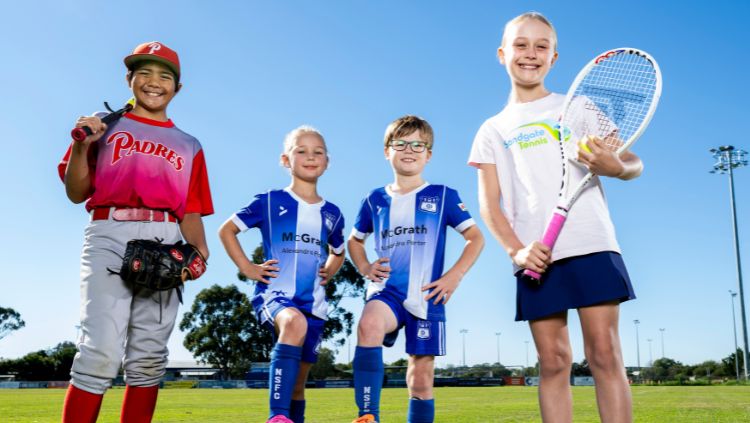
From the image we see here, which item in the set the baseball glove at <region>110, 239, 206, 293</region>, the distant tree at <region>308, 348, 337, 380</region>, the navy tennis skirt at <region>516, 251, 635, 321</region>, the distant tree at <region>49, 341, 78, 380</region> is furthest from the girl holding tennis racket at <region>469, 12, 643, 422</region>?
the distant tree at <region>49, 341, 78, 380</region>

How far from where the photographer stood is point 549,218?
11.2 feet

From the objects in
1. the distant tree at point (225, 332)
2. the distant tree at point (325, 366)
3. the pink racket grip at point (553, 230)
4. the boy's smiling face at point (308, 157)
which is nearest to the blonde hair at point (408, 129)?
the boy's smiling face at point (308, 157)

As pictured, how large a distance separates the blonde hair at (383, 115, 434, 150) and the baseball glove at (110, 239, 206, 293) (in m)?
1.75

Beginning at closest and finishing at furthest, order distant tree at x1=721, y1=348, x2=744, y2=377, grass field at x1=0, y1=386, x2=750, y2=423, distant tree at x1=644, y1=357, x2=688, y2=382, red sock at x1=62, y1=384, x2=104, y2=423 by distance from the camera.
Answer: red sock at x1=62, y1=384, x2=104, y2=423 → grass field at x1=0, y1=386, x2=750, y2=423 → distant tree at x1=644, y1=357, x2=688, y2=382 → distant tree at x1=721, y1=348, x2=744, y2=377

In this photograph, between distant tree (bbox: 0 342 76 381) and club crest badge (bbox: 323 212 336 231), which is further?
distant tree (bbox: 0 342 76 381)

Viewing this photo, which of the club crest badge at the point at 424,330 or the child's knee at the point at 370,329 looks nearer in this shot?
the child's knee at the point at 370,329

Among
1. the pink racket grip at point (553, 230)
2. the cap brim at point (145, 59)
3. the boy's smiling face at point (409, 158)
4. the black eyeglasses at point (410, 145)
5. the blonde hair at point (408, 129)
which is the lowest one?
the pink racket grip at point (553, 230)

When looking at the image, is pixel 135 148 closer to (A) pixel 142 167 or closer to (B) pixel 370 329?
(A) pixel 142 167

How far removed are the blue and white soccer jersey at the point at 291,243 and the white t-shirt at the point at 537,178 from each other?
59.7 inches

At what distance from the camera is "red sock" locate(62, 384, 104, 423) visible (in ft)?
11.4

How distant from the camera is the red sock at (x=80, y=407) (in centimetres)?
349

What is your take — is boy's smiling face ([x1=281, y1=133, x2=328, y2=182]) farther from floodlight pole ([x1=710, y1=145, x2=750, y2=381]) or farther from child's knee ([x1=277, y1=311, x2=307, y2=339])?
floodlight pole ([x1=710, y1=145, x2=750, y2=381])

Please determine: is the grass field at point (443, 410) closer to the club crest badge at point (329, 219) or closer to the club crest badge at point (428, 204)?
the club crest badge at point (329, 219)

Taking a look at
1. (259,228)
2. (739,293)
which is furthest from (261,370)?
(259,228)
